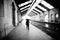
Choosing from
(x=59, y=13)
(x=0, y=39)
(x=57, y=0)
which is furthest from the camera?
(x=59, y=13)

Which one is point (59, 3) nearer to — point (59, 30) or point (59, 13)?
point (59, 13)

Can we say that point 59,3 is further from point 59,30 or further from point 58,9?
point 59,30

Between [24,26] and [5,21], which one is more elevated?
[5,21]

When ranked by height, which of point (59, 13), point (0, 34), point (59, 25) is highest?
point (59, 13)

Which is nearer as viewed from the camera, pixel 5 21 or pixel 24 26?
pixel 5 21

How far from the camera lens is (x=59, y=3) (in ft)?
29.7

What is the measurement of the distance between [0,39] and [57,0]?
8777 mm

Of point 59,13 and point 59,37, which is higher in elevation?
point 59,13

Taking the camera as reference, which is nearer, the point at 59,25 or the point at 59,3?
the point at 59,25

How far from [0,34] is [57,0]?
8.66 meters

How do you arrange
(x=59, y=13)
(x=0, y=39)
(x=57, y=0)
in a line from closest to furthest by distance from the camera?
(x=0, y=39)
(x=57, y=0)
(x=59, y=13)

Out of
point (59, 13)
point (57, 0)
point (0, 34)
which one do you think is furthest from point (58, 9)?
point (0, 34)

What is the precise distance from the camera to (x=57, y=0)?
346 inches

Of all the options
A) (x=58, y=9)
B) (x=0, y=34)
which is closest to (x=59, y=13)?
(x=58, y=9)
